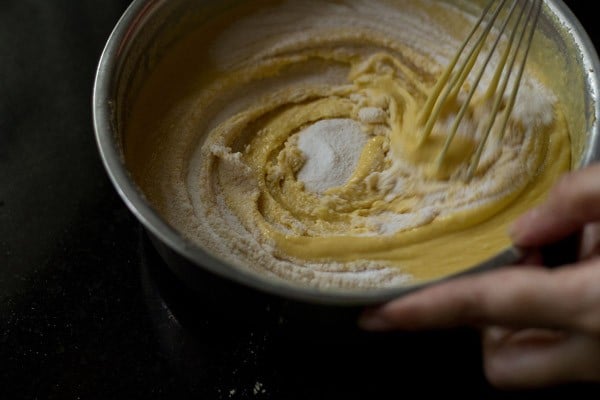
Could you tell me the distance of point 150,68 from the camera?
1.30 metres

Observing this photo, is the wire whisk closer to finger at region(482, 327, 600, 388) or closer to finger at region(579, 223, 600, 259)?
finger at region(579, 223, 600, 259)

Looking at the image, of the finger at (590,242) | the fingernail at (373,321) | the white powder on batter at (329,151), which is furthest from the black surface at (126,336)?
the white powder on batter at (329,151)

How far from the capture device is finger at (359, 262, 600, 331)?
721 mm

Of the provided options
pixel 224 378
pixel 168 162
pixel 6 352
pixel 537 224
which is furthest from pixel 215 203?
pixel 537 224

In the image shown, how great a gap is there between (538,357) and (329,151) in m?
0.66

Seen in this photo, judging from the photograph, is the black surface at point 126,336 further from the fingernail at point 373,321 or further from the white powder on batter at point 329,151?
the white powder on batter at point 329,151

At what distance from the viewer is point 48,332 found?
3.54ft

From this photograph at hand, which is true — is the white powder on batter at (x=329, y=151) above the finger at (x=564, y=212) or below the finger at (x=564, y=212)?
below

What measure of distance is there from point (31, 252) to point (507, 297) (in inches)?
34.3

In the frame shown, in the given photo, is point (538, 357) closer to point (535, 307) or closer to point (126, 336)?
point (535, 307)

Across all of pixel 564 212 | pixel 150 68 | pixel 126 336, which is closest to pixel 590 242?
pixel 564 212

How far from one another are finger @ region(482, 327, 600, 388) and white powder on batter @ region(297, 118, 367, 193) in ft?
1.67

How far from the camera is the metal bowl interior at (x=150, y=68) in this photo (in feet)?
2.74

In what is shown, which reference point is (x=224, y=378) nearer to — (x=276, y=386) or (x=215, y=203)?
(x=276, y=386)
